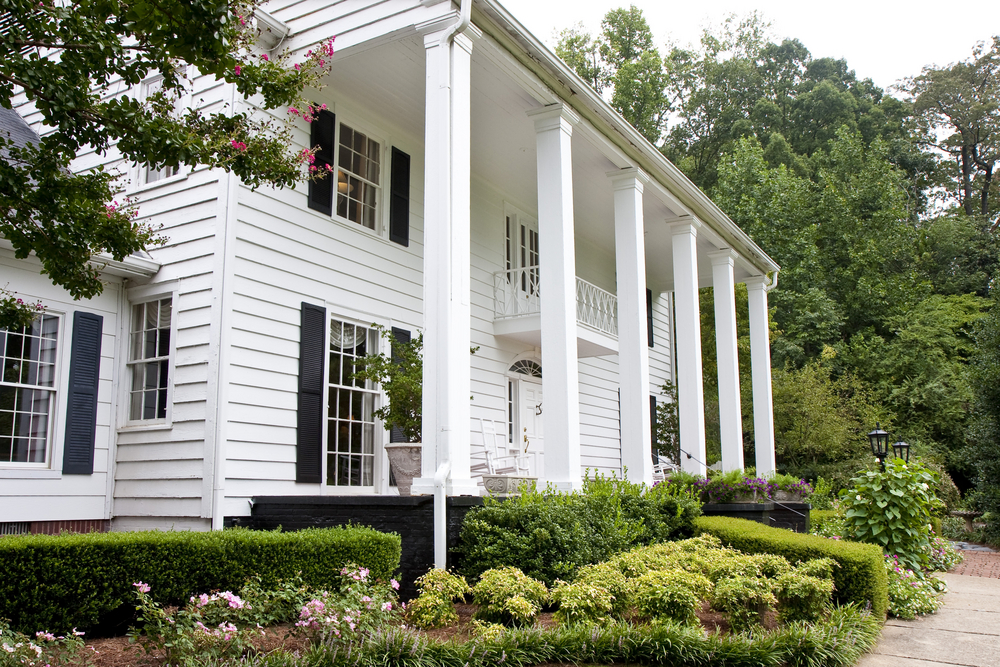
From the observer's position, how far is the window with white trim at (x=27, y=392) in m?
8.18

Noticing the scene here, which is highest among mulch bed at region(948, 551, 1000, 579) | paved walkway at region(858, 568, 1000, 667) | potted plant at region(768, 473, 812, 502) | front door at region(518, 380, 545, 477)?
front door at region(518, 380, 545, 477)

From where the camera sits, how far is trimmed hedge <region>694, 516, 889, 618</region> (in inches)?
276

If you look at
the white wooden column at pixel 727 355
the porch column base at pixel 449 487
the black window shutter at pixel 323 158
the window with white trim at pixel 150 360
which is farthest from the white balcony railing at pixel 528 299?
the porch column base at pixel 449 487

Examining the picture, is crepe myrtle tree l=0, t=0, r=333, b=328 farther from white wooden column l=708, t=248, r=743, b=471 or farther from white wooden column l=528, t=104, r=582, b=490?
white wooden column l=708, t=248, r=743, b=471

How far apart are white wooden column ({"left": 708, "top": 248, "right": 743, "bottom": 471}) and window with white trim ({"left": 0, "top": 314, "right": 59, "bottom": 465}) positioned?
11.4 meters

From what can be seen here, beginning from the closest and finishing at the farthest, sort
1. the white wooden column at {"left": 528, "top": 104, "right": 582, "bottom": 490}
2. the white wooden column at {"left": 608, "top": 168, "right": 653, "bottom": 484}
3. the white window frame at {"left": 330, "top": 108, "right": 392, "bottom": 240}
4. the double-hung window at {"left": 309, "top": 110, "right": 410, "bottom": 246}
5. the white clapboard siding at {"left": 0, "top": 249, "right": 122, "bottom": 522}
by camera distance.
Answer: the white clapboard siding at {"left": 0, "top": 249, "right": 122, "bottom": 522}, the white wooden column at {"left": 528, "top": 104, "right": 582, "bottom": 490}, the double-hung window at {"left": 309, "top": 110, "right": 410, "bottom": 246}, the white window frame at {"left": 330, "top": 108, "right": 392, "bottom": 240}, the white wooden column at {"left": 608, "top": 168, "right": 653, "bottom": 484}

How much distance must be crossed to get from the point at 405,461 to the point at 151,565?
332 centimetres

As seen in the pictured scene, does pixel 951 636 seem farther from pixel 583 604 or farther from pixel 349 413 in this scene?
pixel 349 413

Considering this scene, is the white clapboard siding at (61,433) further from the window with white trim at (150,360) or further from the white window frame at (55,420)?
the window with white trim at (150,360)

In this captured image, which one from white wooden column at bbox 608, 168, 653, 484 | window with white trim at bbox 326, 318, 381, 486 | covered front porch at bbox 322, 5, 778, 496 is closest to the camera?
covered front porch at bbox 322, 5, 778, 496

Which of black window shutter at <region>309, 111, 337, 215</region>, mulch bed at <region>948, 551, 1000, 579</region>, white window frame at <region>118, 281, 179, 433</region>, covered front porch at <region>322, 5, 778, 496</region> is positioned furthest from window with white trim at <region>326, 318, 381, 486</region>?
mulch bed at <region>948, 551, 1000, 579</region>

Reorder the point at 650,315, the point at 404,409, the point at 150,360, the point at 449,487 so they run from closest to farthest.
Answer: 1. the point at 449,487
2. the point at 404,409
3. the point at 150,360
4. the point at 650,315

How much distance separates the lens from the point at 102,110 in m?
5.05

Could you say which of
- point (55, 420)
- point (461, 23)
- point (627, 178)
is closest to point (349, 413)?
point (55, 420)
